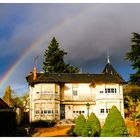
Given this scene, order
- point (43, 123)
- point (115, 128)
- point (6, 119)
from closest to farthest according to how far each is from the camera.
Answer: point (115, 128) < point (6, 119) < point (43, 123)

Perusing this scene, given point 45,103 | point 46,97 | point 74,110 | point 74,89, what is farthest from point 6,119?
point 74,89

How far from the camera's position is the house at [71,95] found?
4516 centimetres

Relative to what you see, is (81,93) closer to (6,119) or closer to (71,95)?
(71,95)

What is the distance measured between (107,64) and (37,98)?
17677 millimetres

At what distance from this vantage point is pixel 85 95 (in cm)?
4744

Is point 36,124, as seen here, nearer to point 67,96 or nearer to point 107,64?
point 67,96

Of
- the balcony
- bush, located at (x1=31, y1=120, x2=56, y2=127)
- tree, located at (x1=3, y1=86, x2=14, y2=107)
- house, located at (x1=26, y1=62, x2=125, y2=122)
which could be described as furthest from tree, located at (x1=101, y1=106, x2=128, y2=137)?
tree, located at (x1=3, y1=86, x2=14, y2=107)

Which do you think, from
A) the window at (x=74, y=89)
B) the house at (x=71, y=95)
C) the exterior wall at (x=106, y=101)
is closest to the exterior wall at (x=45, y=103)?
the house at (x=71, y=95)

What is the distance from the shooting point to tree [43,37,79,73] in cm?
6681

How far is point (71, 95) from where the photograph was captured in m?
47.2

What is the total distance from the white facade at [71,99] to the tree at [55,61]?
1899 centimetres

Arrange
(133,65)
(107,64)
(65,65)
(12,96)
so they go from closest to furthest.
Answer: (133,65) < (107,64) < (65,65) < (12,96)

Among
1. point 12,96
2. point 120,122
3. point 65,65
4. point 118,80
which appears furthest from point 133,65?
point 12,96

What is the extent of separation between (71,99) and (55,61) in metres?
23.5
